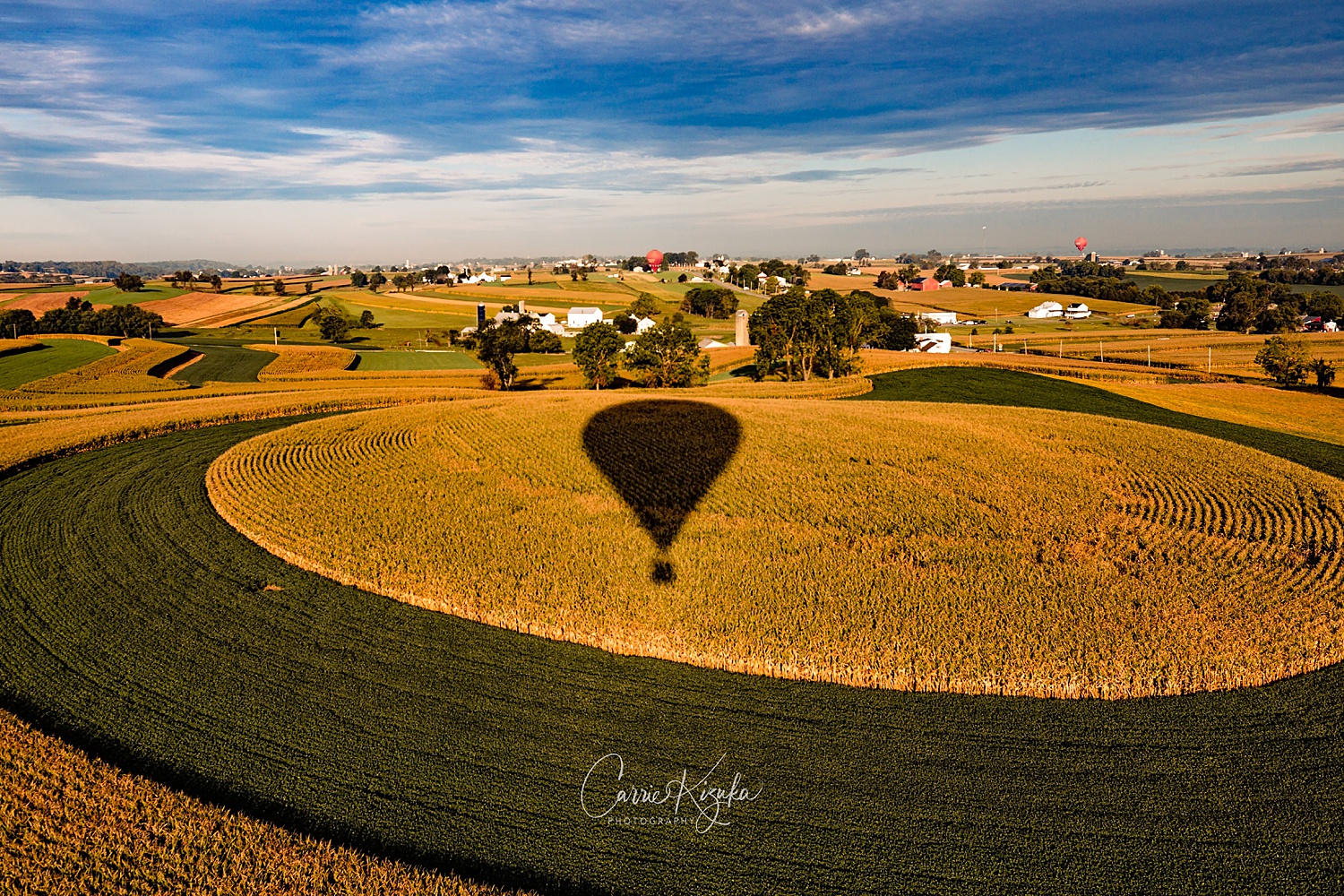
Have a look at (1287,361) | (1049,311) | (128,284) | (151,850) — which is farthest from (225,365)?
(1049,311)

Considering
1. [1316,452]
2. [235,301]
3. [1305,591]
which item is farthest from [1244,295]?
[235,301]

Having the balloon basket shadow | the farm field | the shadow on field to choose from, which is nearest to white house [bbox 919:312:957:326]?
the shadow on field

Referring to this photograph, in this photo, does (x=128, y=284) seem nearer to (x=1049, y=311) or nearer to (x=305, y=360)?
(x=305, y=360)

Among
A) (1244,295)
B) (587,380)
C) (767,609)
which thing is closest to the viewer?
(767,609)

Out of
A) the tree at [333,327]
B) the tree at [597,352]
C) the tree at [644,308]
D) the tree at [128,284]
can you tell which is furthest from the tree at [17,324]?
the tree at [644,308]

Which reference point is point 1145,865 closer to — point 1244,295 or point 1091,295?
point 1244,295
